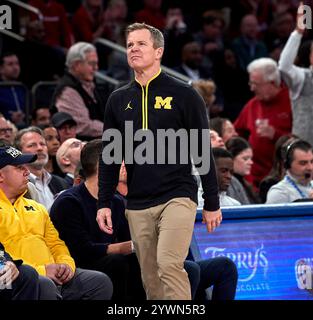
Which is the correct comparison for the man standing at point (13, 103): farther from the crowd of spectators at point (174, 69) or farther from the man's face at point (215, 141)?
the man's face at point (215, 141)

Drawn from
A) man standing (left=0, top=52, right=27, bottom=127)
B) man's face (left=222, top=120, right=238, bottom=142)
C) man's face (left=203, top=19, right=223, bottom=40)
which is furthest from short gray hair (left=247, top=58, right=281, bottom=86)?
man's face (left=203, top=19, right=223, bottom=40)

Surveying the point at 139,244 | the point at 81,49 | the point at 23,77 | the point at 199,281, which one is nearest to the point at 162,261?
the point at 139,244

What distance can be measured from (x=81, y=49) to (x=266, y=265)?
4.13 meters

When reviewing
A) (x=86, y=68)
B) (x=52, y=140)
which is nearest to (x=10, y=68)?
(x=86, y=68)

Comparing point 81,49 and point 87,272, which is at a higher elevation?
point 81,49

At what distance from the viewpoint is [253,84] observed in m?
11.4

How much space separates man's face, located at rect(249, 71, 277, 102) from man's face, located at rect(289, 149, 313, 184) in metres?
2.21

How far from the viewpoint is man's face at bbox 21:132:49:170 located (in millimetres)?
8562

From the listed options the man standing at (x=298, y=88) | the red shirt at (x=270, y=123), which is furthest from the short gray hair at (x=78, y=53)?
the man standing at (x=298, y=88)

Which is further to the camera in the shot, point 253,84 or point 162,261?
point 253,84

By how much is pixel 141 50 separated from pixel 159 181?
76 cm

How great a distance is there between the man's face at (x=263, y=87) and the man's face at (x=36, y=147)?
3.33 m
